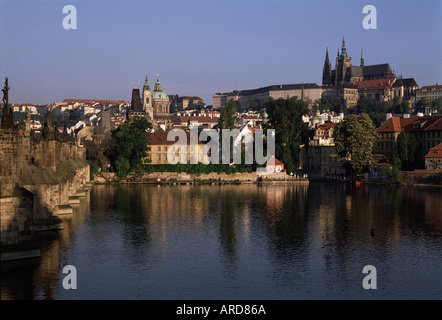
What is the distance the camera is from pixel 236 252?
41844 millimetres

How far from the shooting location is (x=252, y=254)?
135 ft

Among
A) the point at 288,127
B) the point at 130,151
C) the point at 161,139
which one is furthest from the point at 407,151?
the point at 130,151

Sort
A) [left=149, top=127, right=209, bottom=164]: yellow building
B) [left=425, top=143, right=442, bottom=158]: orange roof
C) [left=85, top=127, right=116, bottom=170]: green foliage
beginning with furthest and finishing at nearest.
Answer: [left=149, top=127, right=209, bottom=164]: yellow building, [left=425, top=143, right=442, bottom=158]: orange roof, [left=85, top=127, right=116, bottom=170]: green foliage

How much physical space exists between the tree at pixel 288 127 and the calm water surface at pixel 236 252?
135 feet

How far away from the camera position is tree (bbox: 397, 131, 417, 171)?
365 feet

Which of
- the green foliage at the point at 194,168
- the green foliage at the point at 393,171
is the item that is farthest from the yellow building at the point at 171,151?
the green foliage at the point at 393,171

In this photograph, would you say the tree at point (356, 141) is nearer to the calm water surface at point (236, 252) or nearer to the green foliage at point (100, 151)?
the calm water surface at point (236, 252)

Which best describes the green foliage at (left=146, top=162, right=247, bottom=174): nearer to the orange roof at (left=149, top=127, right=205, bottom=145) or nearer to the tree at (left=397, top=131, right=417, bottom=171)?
the orange roof at (left=149, top=127, right=205, bottom=145)

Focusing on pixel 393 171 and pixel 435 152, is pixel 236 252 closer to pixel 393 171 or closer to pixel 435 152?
pixel 393 171

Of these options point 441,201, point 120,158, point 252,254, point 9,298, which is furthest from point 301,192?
point 9,298

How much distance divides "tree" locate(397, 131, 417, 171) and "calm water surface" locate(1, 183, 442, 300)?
137 feet

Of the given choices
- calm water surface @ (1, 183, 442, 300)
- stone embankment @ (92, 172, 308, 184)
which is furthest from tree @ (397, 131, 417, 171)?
calm water surface @ (1, 183, 442, 300)

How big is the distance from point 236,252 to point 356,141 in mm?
73396
